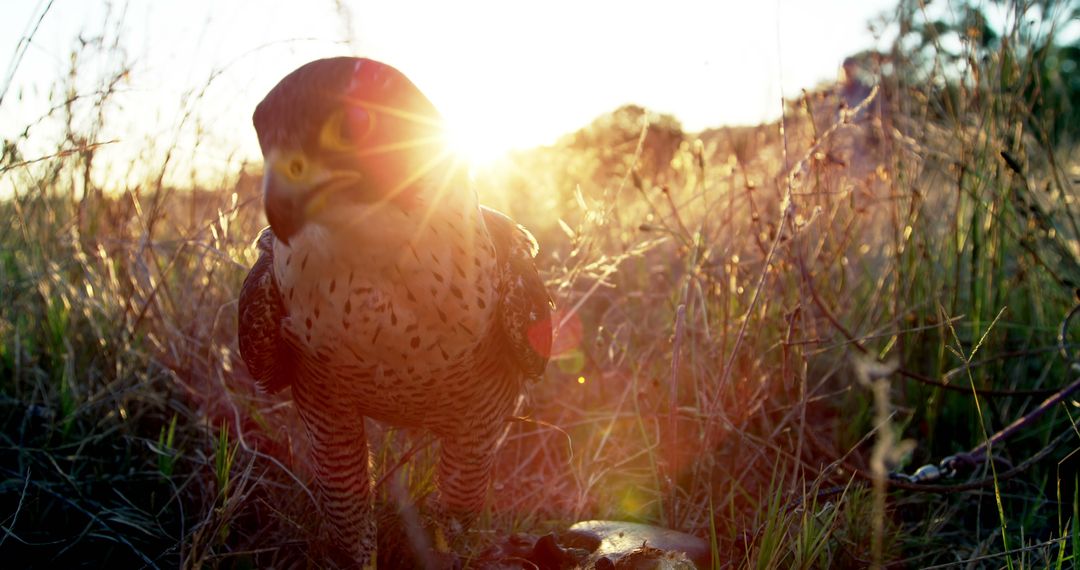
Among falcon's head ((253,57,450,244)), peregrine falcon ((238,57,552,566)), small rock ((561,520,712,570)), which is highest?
falcon's head ((253,57,450,244))

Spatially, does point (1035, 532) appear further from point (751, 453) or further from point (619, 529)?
point (619, 529)

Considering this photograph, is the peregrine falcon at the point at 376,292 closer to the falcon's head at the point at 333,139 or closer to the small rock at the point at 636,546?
the falcon's head at the point at 333,139

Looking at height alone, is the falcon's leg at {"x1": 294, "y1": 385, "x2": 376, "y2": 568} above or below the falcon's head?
below

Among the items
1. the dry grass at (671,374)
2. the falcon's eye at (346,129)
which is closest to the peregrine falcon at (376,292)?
the falcon's eye at (346,129)

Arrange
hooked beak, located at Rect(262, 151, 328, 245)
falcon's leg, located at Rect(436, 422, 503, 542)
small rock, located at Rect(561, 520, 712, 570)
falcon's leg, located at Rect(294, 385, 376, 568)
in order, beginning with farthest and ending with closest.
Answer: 1. falcon's leg, located at Rect(436, 422, 503, 542)
2. falcon's leg, located at Rect(294, 385, 376, 568)
3. small rock, located at Rect(561, 520, 712, 570)
4. hooked beak, located at Rect(262, 151, 328, 245)

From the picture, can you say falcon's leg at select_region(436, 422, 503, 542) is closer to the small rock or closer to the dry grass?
the dry grass

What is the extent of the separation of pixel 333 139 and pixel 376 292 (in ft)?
1.47

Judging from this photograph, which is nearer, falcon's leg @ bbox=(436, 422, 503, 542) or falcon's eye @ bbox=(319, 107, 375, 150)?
falcon's eye @ bbox=(319, 107, 375, 150)

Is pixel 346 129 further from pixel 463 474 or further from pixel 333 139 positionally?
pixel 463 474

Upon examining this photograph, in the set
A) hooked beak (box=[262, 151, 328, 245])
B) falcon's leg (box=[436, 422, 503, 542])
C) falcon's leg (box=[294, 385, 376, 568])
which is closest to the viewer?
hooked beak (box=[262, 151, 328, 245])

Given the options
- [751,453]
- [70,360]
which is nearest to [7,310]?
[70,360]

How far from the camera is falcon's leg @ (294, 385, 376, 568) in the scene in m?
2.54

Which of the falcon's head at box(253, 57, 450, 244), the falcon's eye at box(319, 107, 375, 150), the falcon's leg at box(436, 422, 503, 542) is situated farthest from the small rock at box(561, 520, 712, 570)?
the falcon's eye at box(319, 107, 375, 150)

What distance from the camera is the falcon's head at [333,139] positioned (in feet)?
5.72
